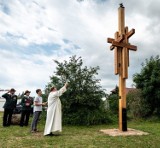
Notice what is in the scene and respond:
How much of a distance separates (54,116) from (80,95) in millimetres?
3886

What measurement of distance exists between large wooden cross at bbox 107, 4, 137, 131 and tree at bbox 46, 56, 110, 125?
3.16m

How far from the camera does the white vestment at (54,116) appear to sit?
992 cm

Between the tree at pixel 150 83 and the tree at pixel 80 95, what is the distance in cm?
390

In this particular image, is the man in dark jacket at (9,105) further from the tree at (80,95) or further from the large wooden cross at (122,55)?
the large wooden cross at (122,55)

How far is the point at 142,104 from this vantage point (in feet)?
56.7

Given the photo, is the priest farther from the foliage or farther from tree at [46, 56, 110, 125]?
the foliage

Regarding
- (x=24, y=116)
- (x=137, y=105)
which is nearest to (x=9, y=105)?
(x=24, y=116)

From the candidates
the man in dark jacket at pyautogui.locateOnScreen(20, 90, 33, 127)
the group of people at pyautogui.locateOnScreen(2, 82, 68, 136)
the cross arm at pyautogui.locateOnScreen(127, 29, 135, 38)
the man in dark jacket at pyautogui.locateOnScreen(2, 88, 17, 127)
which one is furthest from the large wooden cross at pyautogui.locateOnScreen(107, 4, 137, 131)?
the man in dark jacket at pyautogui.locateOnScreen(2, 88, 17, 127)

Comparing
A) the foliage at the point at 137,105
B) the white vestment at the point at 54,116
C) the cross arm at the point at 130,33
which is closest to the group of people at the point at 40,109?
the white vestment at the point at 54,116

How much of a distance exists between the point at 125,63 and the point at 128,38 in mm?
1048

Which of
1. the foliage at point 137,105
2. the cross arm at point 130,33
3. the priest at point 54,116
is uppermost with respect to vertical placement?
the cross arm at point 130,33

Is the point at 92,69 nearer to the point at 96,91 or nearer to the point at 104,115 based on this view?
the point at 96,91

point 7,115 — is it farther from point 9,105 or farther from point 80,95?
point 80,95

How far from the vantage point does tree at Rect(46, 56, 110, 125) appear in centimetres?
1362
